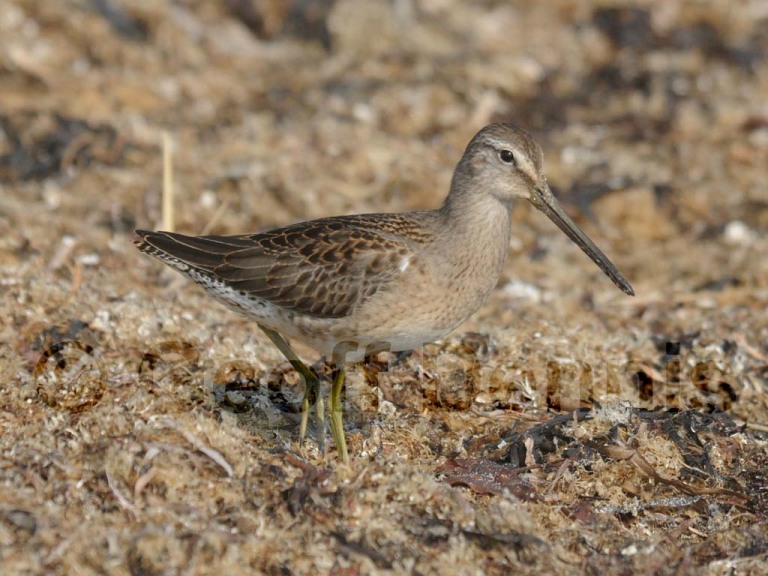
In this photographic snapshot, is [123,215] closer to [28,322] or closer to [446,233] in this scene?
[28,322]

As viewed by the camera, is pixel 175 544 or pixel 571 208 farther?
pixel 571 208

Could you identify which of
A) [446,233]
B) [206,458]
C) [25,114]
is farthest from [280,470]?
[25,114]

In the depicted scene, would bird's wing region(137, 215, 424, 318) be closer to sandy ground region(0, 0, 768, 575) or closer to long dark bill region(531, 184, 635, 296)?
sandy ground region(0, 0, 768, 575)

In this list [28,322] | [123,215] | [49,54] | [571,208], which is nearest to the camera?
[28,322]

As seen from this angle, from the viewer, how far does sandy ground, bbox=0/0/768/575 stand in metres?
4.11

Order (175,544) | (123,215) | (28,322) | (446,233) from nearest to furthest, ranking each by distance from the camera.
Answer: (175,544) < (446,233) < (28,322) < (123,215)

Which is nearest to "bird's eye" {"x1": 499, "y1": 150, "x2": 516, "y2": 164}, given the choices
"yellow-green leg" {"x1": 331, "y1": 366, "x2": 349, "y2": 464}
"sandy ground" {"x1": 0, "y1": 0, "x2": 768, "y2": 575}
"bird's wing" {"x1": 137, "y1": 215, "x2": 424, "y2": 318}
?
"bird's wing" {"x1": 137, "y1": 215, "x2": 424, "y2": 318}

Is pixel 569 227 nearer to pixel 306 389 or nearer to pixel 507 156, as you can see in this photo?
pixel 507 156

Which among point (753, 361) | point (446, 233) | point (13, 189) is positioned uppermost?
point (446, 233)

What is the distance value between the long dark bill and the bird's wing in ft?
2.14

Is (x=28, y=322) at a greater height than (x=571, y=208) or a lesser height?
lesser

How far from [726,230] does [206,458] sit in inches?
198

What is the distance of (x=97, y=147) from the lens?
816cm

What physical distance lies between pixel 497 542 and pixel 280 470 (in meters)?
0.97
